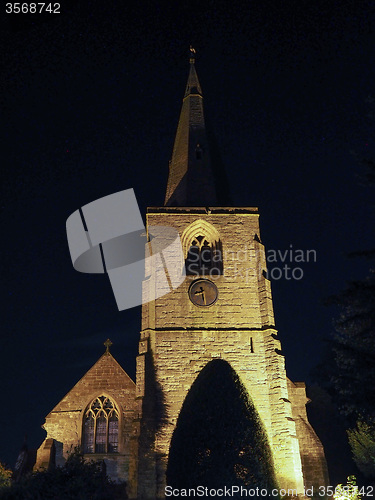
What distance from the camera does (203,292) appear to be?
76.2ft

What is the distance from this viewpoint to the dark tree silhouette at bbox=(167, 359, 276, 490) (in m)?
17.8

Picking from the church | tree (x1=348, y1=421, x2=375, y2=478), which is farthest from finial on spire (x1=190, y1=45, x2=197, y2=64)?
tree (x1=348, y1=421, x2=375, y2=478)

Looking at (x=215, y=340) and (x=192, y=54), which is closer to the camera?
(x=215, y=340)

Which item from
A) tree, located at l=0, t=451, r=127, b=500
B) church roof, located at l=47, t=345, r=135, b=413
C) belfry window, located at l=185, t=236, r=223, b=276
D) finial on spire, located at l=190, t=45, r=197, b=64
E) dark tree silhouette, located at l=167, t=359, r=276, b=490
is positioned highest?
finial on spire, located at l=190, t=45, r=197, b=64

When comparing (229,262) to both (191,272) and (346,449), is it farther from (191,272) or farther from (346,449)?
(346,449)

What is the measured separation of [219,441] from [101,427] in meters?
6.28

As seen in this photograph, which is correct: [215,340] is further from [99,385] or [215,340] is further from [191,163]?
[191,163]

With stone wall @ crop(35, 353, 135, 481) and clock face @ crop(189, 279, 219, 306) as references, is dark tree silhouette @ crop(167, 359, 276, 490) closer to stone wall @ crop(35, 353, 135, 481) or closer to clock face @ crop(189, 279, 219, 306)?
stone wall @ crop(35, 353, 135, 481)

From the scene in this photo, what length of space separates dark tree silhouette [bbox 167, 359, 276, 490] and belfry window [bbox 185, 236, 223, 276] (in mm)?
5021

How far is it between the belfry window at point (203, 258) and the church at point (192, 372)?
49mm

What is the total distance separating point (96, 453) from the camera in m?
21.6

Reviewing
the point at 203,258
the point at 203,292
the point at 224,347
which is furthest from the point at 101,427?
the point at 203,258

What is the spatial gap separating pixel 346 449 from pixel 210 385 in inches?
406

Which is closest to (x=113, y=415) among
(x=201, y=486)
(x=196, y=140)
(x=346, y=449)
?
(x=201, y=486)
